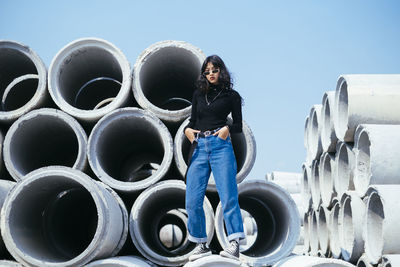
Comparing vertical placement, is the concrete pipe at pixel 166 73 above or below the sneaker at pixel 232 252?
above

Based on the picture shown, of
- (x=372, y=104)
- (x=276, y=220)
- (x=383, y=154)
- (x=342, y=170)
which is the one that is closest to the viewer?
(x=383, y=154)

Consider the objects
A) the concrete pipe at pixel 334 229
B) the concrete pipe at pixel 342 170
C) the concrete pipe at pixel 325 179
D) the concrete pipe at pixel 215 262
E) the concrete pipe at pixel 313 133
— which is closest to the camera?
the concrete pipe at pixel 215 262

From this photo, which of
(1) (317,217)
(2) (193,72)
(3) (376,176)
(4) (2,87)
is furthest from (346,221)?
(4) (2,87)

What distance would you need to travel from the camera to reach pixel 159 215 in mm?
5809

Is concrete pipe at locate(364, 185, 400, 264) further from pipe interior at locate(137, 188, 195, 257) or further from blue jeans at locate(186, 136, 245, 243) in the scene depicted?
pipe interior at locate(137, 188, 195, 257)

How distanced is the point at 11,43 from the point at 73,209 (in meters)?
1.70

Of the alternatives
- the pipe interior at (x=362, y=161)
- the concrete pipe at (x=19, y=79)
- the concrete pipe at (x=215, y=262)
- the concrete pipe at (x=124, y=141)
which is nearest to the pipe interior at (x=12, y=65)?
the concrete pipe at (x=19, y=79)

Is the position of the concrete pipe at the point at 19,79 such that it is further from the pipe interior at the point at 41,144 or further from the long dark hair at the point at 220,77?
the long dark hair at the point at 220,77

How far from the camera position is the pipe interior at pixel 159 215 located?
359cm

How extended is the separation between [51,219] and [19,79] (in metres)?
1.56

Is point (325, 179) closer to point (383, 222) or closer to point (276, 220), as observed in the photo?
point (276, 220)

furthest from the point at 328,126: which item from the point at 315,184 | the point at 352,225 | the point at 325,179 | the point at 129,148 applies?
the point at 129,148

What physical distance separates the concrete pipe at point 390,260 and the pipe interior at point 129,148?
190 cm

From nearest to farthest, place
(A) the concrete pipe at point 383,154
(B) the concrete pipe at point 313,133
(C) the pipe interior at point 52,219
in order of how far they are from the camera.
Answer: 1. (C) the pipe interior at point 52,219
2. (A) the concrete pipe at point 383,154
3. (B) the concrete pipe at point 313,133
